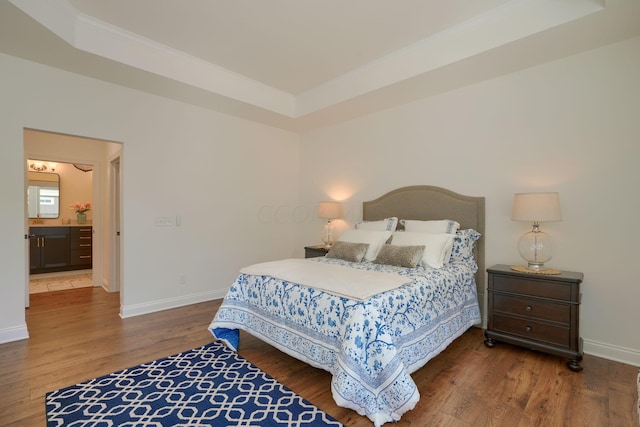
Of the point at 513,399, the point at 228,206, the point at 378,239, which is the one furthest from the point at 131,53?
the point at 513,399

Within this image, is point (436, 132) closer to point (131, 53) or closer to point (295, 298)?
point (295, 298)

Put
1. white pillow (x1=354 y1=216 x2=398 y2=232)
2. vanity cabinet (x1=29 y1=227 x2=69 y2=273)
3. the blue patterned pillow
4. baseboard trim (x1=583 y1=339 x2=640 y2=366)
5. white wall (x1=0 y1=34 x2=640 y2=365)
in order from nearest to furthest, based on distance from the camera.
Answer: baseboard trim (x1=583 y1=339 x2=640 y2=366), white wall (x1=0 y1=34 x2=640 y2=365), the blue patterned pillow, white pillow (x1=354 y1=216 x2=398 y2=232), vanity cabinet (x1=29 y1=227 x2=69 y2=273)

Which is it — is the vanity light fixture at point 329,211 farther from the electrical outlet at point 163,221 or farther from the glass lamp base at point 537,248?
the glass lamp base at point 537,248

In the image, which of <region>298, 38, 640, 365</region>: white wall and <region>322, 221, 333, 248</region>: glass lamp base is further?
<region>322, 221, 333, 248</region>: glass lamp base

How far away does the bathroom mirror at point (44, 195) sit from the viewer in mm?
6312

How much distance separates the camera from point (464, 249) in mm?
3287

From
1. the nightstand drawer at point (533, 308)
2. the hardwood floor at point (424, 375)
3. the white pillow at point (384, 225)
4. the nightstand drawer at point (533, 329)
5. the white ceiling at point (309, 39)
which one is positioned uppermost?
the white ceiling at point (309, 39)

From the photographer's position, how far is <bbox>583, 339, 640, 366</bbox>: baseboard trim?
8.47 ft

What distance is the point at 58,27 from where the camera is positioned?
263 cm

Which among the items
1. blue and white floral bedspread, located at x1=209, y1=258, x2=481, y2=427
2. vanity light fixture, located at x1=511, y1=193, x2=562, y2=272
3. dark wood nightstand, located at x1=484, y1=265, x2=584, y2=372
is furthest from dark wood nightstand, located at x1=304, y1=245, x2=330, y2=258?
vanity light fixture, located at x1=511, y1=193, x2=562, y2=272

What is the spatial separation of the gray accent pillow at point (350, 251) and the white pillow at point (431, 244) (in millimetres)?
342

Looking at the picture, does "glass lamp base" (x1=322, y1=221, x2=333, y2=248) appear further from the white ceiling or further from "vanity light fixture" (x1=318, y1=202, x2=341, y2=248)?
the white ceiling

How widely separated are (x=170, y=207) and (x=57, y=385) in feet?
7.30

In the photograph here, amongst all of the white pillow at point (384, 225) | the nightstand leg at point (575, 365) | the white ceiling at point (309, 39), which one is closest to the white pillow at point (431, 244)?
the white pillow at point (384, 225)
